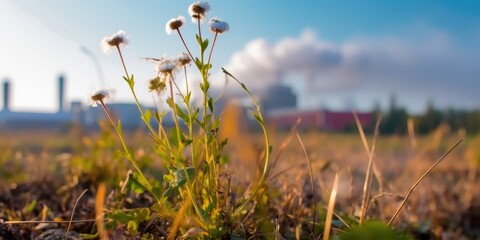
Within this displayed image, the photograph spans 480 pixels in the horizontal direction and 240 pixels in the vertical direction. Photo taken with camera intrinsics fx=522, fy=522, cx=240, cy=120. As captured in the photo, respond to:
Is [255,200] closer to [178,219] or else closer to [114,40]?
[178,219]

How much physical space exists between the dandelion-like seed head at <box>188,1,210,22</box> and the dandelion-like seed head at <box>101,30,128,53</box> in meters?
0.15

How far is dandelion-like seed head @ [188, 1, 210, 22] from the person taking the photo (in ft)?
3.58

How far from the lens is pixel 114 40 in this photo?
3.59 ft

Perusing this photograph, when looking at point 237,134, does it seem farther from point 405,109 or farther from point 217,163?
point 405,109

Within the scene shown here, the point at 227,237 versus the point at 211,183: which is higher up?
the point at 211,183

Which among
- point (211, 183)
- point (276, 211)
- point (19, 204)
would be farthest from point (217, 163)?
point (19, 204)

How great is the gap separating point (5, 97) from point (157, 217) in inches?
2397

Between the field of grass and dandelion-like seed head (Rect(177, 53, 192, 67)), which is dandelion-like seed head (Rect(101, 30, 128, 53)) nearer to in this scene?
dandelion-like seed head (Rect(177, 53, 192, 67))

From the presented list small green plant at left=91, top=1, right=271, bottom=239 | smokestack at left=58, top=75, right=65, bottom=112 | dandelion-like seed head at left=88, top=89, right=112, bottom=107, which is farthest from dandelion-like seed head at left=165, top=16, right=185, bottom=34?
smokestack at left=58, top=75, right=65, bottom=112

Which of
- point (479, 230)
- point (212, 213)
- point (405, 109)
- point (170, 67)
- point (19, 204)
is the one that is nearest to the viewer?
point (170, 67)

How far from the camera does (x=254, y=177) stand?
1.50m

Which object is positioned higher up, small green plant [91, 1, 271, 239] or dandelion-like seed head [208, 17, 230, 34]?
dandelion-like seed head [208, 17, 230, 34]

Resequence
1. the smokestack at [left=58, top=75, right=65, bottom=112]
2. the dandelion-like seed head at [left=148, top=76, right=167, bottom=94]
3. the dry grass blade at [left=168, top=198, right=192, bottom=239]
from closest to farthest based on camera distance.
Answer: the dry grass blade at [left=168, top=198, right=192, bottom=239] < the dandelion-like seed head at [left=148, top=76, right=167, bottom=94] < the smokestack at [left=58, top=75, right=65, bottom=112]

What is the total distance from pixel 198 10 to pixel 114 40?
19cm
